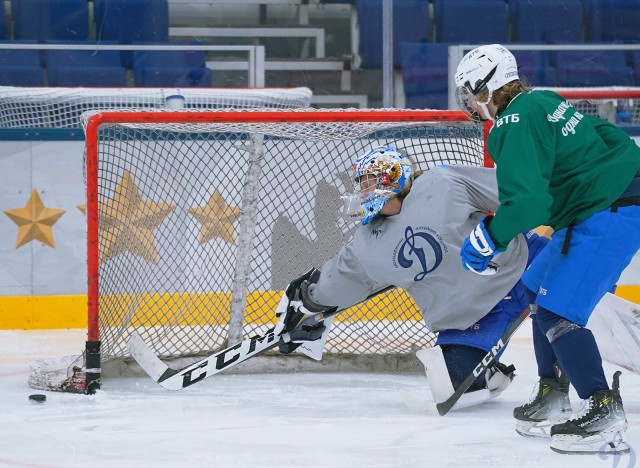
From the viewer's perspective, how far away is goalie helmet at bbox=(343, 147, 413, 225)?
9.14ft

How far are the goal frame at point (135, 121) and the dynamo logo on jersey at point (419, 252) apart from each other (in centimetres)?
56

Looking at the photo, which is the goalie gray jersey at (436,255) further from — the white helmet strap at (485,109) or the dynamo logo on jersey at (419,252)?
the white helmet strap at (485,109)

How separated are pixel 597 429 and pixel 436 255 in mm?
675

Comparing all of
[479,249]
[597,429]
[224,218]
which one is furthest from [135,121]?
[597,429]

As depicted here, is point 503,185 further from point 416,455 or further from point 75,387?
point 75,387

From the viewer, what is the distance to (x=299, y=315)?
2.94 m

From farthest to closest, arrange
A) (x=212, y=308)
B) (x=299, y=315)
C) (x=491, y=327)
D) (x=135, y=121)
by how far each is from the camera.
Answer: (x=212, y=308)
(x=135, y=121)
(x=299, y=315)
(x=491, y=327)

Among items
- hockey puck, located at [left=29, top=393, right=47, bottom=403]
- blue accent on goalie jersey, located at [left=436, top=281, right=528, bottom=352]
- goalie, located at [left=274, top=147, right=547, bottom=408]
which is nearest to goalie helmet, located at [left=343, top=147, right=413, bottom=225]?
goalie, located at [left=274, top=147, right=547, bottom=408]

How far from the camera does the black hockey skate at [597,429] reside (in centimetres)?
224

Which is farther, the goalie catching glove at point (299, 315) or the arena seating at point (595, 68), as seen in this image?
the arena seating at point (595, 68)

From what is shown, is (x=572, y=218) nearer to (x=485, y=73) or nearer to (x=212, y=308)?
(x=485, y=73)

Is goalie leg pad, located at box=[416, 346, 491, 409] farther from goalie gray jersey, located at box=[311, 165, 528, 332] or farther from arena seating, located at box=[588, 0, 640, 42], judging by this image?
arena seating, located at box=[588, 0, 640, 42]

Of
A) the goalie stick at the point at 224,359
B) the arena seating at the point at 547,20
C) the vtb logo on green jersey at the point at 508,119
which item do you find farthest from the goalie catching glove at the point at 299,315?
the arena seating at the point at 547,20

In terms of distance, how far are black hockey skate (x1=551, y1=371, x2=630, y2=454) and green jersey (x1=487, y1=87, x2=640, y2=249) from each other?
0.37 metres
